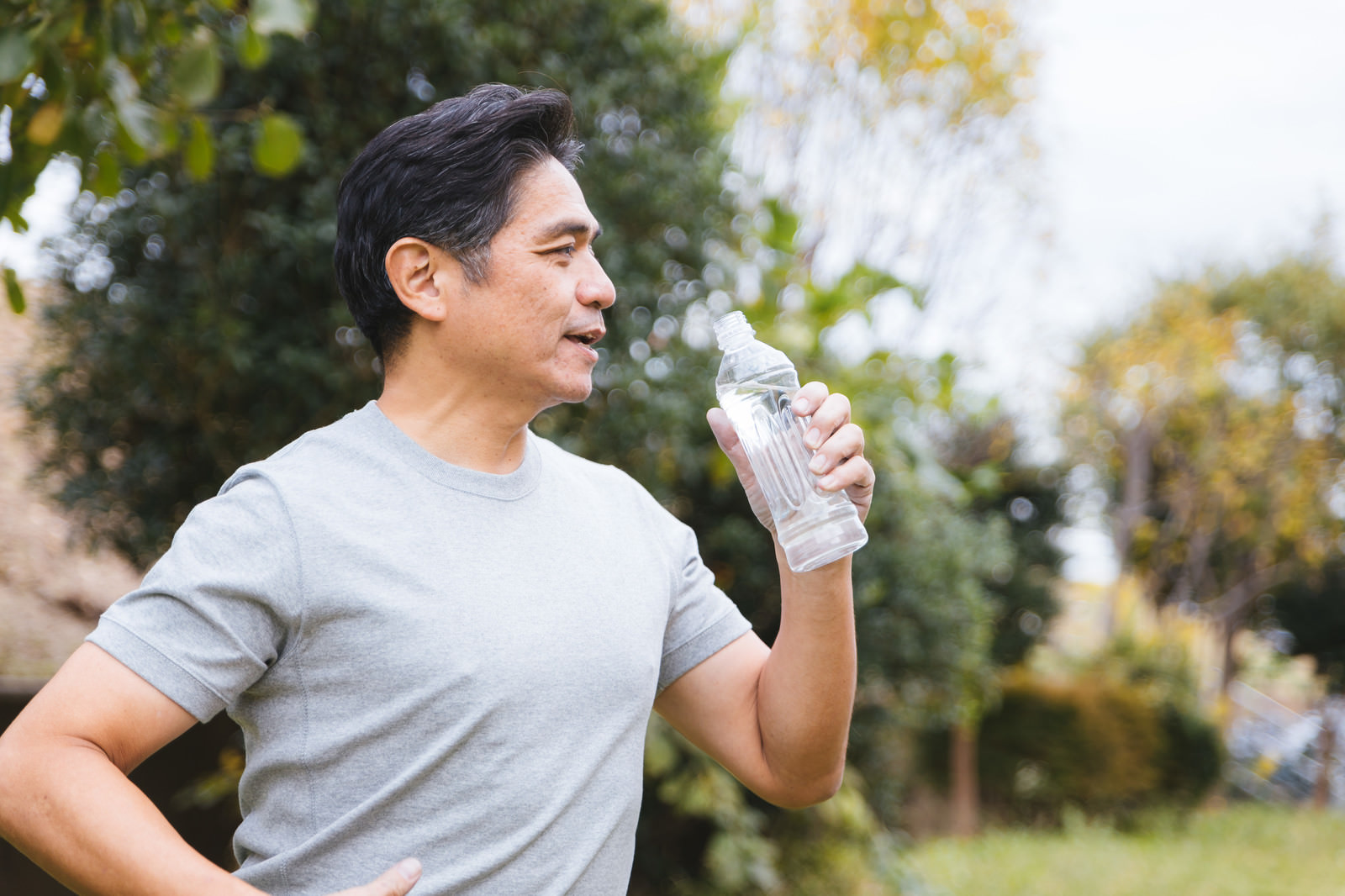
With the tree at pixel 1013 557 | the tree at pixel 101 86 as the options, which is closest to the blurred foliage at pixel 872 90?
the tree at pixel 1013 557

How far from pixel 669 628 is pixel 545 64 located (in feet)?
8.47

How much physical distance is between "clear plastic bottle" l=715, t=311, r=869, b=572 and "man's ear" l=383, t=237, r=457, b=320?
0.40 metres

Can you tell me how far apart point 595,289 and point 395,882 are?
808 millimetres

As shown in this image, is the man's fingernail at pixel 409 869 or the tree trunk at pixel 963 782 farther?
the tree trunk at pixel 963 782

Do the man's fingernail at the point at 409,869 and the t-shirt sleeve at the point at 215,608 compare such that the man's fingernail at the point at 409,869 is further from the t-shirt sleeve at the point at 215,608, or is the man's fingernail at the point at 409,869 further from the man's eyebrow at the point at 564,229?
the man's eyebrow at the point at 564,229

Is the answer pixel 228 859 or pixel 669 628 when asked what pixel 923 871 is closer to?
pixel 228 859

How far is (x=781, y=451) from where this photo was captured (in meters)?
1.63

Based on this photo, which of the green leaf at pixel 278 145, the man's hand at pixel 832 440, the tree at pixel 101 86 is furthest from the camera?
the green leaf at pixel 278 145

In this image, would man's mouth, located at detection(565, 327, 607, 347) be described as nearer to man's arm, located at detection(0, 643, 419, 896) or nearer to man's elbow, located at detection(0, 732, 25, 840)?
man's arm, located at detection(0, 643, 419, 896)

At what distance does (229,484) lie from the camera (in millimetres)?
1346

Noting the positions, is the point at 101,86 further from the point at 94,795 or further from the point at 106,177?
the point at 94,795

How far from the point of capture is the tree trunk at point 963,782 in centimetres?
Answer: 1080

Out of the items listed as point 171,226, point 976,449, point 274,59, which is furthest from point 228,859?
point 976,449

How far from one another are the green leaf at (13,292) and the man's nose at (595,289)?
1237 mm
